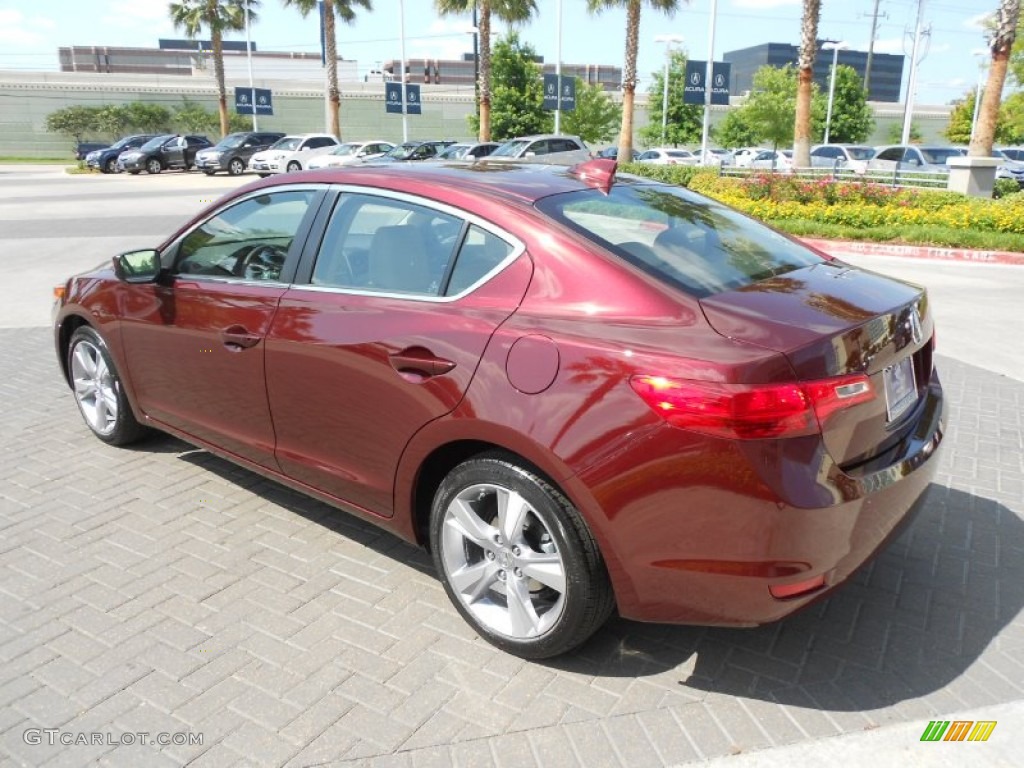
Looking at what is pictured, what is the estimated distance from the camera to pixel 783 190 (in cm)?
1783

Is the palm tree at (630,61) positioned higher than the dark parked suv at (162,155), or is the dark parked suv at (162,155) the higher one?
the palm tree at (630,61)

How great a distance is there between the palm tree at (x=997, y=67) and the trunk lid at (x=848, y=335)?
60.7ft

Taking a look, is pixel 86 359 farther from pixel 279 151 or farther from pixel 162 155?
pixel 162 155

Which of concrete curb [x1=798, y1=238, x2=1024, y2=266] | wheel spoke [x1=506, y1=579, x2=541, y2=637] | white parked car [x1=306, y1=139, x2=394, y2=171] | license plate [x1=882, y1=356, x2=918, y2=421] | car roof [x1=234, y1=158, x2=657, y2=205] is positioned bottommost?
concrete curb [x1=798, y1=238, x2=1024, y2=266]

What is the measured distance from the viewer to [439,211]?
3188 mm

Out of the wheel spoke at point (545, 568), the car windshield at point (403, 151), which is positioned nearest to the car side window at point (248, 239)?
the wheel spoke at point (545, 568)

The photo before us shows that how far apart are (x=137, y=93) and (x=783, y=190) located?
5888 cm

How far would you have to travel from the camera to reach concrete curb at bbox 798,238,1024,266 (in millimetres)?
13039

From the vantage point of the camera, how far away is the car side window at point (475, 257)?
2967 millimetres

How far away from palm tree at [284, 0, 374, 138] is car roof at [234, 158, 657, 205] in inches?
1644

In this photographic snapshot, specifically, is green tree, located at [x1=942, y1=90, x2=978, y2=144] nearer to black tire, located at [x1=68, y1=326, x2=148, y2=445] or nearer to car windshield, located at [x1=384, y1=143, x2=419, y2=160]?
car windshield, located at [x1=384, y1=143, x2=419, y2=160]

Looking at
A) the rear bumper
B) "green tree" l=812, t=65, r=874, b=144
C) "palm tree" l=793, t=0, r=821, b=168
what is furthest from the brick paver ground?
"green tree" l=812, t=65, r=874, b=144

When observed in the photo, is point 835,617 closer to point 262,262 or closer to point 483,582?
point 483,582

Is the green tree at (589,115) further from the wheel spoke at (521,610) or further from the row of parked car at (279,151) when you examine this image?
the wheel spoke at (521,610)
